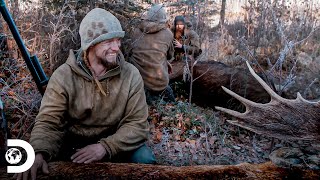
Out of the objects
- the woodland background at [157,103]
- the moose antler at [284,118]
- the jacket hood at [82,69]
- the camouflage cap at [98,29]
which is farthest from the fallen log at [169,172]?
the woodland background at [157,103]

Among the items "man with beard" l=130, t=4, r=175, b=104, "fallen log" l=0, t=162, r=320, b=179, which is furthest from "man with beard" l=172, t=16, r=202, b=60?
"fallen log" l=0, t=162, r=320, b=179

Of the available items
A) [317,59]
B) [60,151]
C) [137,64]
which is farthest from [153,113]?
[317,59]

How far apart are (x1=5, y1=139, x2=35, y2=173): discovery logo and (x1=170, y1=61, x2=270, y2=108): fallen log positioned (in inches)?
145

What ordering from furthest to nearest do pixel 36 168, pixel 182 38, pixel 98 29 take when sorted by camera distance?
pixel 182 38, pixel 98 29, pixel 36 168

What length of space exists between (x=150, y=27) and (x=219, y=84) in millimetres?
1664

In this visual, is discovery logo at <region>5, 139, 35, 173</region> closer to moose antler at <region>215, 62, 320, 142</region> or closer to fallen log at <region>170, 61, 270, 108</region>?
moose antler at <region>215, 62, 320, 142</region>

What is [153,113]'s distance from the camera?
221 inches

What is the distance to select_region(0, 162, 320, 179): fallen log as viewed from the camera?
97.4 inches

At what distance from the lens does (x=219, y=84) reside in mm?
6516

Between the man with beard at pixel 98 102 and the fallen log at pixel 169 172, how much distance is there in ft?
1.48

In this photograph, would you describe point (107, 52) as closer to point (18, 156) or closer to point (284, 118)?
point (18, 156)

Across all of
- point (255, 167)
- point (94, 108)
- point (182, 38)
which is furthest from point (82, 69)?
point (182, 38)

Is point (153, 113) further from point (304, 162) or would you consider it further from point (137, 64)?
point (304, 162)

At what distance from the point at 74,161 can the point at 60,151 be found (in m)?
0.59
